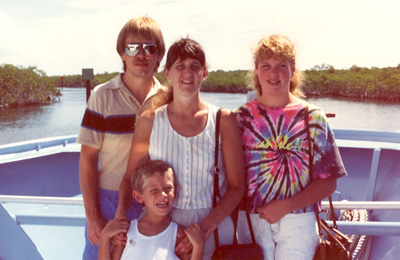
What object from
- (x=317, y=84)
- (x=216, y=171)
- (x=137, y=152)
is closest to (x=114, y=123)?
(x=137, y=152)

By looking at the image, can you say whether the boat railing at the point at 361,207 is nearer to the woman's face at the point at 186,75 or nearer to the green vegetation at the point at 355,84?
the woman's face at the point at 186,75

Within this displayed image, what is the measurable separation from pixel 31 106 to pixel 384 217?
43.0 m

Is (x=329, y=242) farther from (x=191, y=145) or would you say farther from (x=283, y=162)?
(x=191, y=145)

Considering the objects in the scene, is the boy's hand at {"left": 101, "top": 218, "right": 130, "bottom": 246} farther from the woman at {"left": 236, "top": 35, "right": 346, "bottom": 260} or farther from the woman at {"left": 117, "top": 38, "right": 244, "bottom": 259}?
the woman at {"left": 236, "top": 35, "right": 346, "bottom": 260}

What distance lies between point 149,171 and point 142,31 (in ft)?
2.19

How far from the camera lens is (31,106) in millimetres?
43000

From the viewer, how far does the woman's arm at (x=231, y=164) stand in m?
1.81

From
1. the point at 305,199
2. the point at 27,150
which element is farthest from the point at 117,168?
the point at 27,150

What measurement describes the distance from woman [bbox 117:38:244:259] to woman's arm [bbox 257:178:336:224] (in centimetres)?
14

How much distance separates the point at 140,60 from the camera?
2000mm

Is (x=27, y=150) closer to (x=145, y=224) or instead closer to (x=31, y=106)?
(x=145, y=224)

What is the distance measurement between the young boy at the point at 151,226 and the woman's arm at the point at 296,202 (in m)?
0.34

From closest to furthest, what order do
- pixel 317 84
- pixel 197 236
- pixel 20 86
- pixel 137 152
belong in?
pixel 197 236
pixel 137 152
pixel 317 84
pixel 20 86

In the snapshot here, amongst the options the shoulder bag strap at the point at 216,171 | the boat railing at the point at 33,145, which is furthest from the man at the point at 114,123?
the boat railing at the point at 33,145
